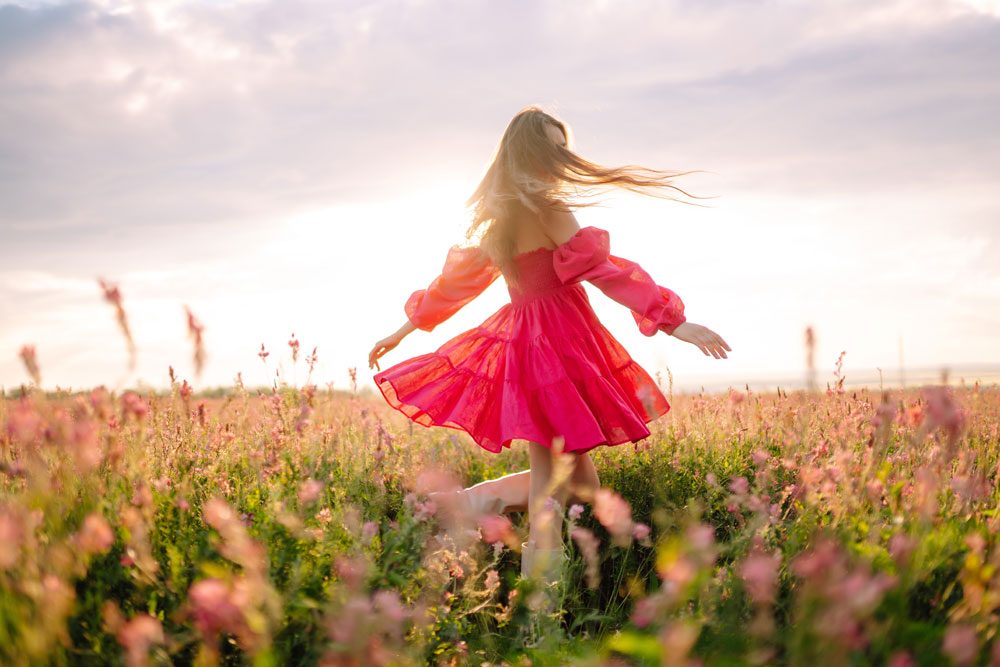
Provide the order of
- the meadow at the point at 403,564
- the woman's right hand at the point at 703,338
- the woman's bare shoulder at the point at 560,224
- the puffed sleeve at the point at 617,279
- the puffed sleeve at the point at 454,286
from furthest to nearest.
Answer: the puffed sleeve at the point at 454,286 < the woman's bare shoulder at the point at 560,224 < the puffed sleeve at the point at 617,279 < the woman's right hand at the point at 703,338 < the meadow at the point at 403,564

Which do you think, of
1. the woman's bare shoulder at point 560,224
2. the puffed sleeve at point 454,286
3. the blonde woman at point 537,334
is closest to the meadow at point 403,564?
the blonde woman at point 537,334

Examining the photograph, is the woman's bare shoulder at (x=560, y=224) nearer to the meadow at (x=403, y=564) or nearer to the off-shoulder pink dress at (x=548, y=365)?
the off-shoulder pink dress at (x=548, y=365)

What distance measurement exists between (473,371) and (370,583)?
182 centimetres

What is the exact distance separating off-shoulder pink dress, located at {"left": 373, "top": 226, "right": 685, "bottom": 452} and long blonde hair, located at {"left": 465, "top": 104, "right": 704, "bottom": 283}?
135 millimetres

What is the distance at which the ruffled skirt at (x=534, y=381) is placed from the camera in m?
3.46

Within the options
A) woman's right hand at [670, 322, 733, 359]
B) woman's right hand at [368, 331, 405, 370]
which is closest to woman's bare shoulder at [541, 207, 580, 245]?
woman's right hand at [670, 322, 733, 359]

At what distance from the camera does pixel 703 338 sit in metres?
3.43

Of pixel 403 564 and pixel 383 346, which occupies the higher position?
pixel 383 346

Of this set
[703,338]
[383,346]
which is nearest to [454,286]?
[383,346]

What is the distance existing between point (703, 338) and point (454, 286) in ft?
4.42

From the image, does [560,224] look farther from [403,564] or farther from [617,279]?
[403,564]

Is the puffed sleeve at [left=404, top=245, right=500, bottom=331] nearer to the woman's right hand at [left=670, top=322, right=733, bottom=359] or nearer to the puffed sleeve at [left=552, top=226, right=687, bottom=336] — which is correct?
the puffed sleeve at [left=552, top=226, right=687, bottom=336]

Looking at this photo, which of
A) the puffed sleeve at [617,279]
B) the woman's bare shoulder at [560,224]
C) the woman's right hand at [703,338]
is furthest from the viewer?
the woman's bare shoulder at [560,224]

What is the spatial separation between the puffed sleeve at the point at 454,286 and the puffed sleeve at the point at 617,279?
529 mm
